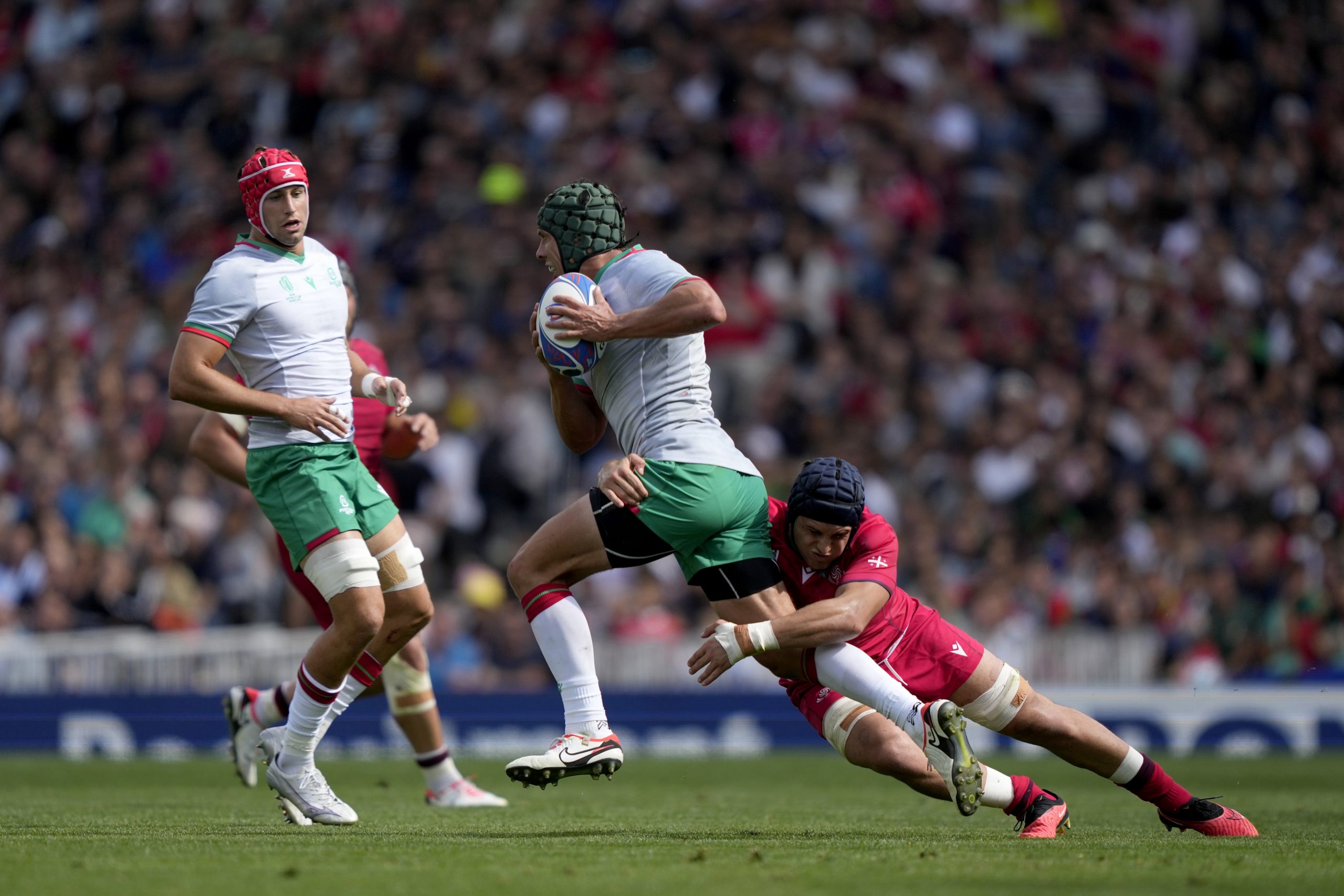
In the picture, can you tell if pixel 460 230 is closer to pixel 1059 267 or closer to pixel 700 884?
pixel 1059 267

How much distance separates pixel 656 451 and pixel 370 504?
1548 mm

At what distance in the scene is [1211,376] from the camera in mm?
16250

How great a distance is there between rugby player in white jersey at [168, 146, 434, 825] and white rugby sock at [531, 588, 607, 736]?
2.73 ft

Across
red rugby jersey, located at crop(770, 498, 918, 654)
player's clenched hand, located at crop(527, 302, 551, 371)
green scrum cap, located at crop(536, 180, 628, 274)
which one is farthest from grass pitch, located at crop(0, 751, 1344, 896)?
green scrum cap, located at crop(536, 180, 628, 274)

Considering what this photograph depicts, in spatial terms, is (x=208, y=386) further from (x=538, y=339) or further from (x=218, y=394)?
(x=538, y=339)

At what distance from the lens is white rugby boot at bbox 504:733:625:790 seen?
244 inches

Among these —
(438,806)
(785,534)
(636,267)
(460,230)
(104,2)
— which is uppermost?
(104,2)

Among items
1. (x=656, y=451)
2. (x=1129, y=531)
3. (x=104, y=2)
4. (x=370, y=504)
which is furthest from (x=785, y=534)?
(x=104, y=2)

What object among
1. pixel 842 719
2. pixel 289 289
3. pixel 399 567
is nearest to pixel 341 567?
pixel 399 567

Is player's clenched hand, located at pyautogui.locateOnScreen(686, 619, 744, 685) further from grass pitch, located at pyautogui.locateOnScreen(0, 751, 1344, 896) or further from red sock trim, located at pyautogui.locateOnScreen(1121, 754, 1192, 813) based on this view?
Result: red sock trim, located at pyautogui.locateOnScreen(1121, 754, 1192, 813)

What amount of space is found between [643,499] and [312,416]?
1513 mm

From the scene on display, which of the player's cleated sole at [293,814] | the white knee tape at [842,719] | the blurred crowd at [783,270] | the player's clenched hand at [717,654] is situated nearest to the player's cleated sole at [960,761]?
the white knee tape at [842,719]

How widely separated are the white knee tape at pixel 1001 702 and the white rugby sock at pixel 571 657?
1.49 metres

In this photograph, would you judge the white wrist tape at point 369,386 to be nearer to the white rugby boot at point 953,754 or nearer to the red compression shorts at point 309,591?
the red compression shorts at point 309,591
